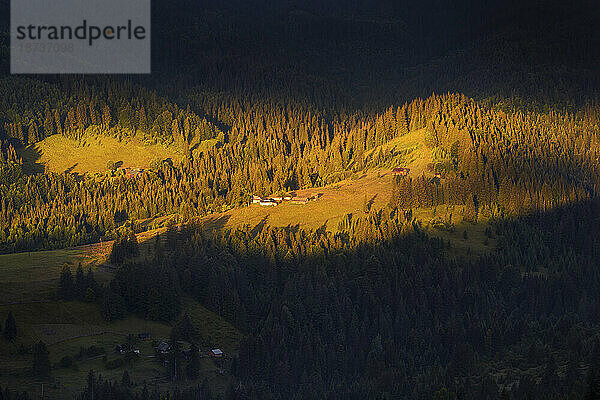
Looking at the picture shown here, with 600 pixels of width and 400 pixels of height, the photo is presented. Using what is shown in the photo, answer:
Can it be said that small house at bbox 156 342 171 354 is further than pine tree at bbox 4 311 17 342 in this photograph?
Yes

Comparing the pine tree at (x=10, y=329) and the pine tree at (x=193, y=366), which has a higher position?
the pine tree at (x=10, y=329)

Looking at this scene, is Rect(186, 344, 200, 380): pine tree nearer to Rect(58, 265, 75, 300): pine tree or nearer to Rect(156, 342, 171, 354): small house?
Answer: Rect(156, 342, 171, 354): small house

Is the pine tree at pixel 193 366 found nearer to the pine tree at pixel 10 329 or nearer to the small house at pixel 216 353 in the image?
the small house at pixel 216 353

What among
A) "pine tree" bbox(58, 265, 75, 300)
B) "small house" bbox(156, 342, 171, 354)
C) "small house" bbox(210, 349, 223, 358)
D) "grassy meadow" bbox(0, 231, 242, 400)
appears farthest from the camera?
"pine tree" bbox(58, 265, 75, 300)

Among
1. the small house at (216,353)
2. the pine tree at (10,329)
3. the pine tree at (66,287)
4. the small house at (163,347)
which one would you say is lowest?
the small house at (216,353)

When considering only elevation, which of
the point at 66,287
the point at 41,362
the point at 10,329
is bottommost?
the point at 41,362

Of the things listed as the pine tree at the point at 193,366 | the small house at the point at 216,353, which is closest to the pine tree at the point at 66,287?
the small house at the point at 216,353

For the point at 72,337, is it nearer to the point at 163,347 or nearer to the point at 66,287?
the point at 163,347

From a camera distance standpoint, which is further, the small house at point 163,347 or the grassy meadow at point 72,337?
the small house at point 163,347

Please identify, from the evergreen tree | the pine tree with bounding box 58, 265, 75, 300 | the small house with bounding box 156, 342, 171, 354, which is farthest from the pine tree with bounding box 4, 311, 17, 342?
the small house with bounding box 156, 342, 171, 354

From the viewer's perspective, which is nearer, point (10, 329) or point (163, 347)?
point (10, 329)

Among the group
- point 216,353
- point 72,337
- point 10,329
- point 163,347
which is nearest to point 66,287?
point 72,337
